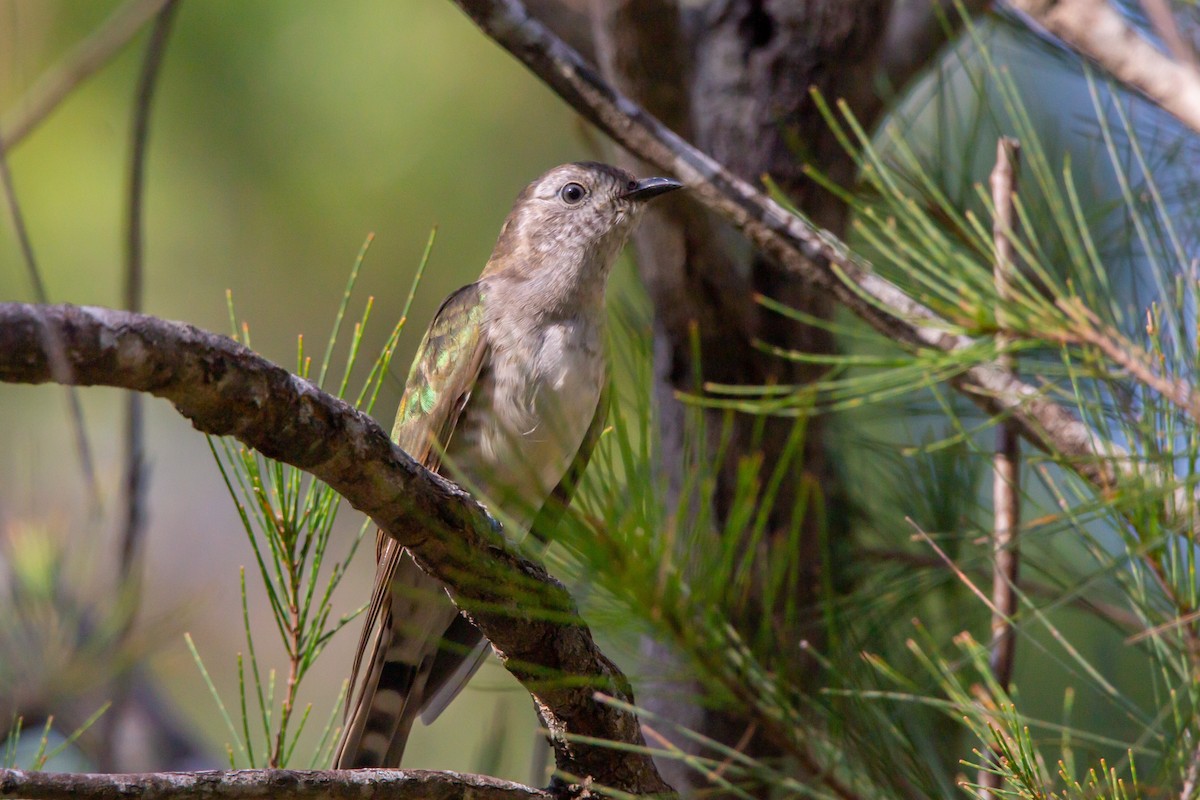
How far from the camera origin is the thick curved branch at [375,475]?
4.30 ft

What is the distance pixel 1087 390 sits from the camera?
2.81m

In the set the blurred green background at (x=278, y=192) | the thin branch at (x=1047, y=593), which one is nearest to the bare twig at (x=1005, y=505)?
the thin branch at (x=1047, y=593)

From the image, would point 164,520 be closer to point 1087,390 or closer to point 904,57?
point 904,57

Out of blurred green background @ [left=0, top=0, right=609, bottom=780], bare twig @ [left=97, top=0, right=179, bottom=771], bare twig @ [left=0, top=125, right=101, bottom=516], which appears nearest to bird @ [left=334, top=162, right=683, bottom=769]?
bare twig @ [left=97, top=0, right=179, bottom=771]

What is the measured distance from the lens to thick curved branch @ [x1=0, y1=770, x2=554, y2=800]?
1.58 m

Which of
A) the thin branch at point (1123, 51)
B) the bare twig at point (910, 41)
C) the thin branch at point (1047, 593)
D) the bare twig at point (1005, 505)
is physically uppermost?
the bare twig at point (910, 41)

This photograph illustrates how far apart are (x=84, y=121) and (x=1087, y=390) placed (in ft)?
16.8

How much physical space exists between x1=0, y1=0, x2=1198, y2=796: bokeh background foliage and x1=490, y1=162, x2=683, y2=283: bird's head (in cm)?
32

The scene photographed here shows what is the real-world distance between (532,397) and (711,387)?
90 cm

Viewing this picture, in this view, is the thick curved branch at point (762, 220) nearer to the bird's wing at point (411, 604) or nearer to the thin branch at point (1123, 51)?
the thin branch at point (1123, 51)

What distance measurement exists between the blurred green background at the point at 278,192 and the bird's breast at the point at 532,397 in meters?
2.83

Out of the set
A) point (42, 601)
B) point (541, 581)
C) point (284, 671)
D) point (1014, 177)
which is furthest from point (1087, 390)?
point (284, 671)

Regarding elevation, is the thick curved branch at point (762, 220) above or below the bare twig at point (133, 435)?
above

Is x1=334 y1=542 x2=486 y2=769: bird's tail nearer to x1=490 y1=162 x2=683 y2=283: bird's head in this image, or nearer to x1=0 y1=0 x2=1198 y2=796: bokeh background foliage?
x1=0 y1=0 x2=1198 y2=796: bokeh background foliage
